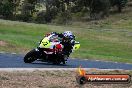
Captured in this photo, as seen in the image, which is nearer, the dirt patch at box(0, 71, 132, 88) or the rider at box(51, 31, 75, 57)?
the dirt patch at box(0, 71, 132, 88)

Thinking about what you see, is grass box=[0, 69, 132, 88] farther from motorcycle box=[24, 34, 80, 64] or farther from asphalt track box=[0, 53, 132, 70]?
motorcycle box=[24, 34, 80, 64]

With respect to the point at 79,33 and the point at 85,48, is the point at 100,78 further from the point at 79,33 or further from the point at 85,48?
the point at 79,33

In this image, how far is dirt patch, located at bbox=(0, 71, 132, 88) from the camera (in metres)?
14.0

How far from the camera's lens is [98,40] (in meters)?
51.9

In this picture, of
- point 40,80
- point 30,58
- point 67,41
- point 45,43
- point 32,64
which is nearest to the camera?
point 40,80

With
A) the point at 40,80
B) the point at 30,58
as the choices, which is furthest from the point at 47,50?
the point at 40,80

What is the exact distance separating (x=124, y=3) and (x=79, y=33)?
186 feet

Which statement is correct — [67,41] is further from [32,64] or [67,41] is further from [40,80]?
[40,80]

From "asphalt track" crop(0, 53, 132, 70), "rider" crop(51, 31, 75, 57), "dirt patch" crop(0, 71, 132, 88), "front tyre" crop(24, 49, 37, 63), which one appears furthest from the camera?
"rider" crop(51, 31, 75, 57)

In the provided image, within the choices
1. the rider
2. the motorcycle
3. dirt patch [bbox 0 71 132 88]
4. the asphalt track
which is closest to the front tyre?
the motorcycle

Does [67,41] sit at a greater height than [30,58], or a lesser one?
greater

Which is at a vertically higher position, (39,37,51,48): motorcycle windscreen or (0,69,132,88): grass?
(0,69,132,88): grass

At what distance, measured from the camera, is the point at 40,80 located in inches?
595

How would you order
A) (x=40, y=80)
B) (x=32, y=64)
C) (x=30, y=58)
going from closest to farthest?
1. (x=40, y=80)
2. (x=32, y=64)
3. (x=30, y=58)
